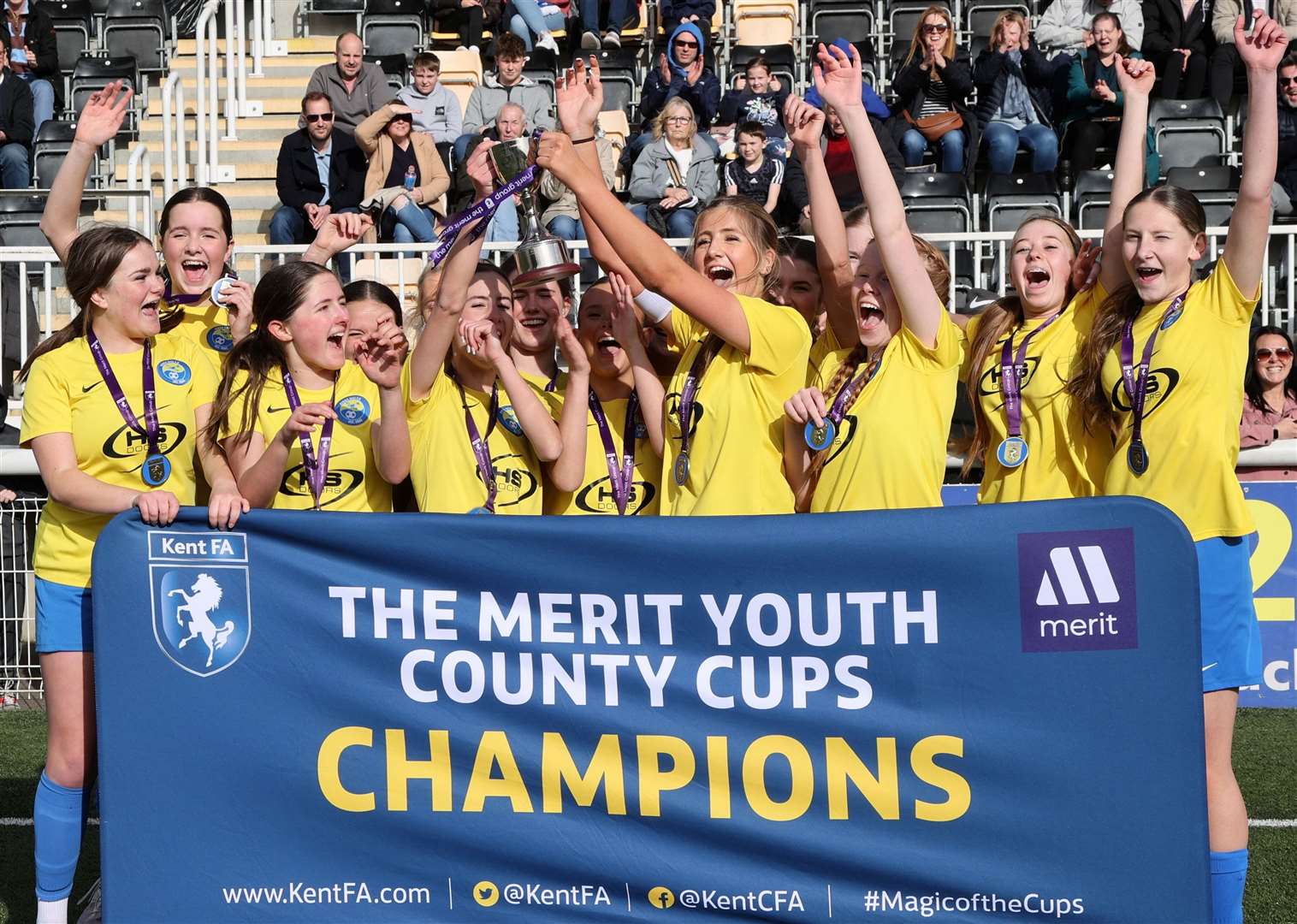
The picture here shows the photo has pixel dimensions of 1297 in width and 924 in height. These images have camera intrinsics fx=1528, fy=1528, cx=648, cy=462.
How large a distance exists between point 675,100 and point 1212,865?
789cm

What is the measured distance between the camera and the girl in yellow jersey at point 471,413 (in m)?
4.35

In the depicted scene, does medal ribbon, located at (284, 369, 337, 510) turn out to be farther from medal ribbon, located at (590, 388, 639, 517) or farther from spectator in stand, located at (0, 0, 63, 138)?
spectator in stand, located at (0, 0, 63, 138)

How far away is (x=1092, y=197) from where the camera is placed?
1074cm

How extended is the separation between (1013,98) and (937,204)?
1.35m

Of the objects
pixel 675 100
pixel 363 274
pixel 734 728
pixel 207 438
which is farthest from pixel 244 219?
pixel 734 728

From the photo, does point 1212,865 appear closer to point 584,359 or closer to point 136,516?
point 584,359

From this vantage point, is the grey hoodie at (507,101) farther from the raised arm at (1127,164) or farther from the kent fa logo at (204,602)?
the kent fa logo at (204,602)

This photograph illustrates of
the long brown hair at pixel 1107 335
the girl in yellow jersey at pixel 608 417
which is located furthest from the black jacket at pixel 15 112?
the long brown hair at pixel 1107 335

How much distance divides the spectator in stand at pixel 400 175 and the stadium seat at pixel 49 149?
10.3 feet

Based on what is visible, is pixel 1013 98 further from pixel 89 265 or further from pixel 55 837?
pixel 55 837

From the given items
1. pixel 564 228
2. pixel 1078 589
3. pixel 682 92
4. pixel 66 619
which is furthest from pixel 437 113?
pixel 1078 589

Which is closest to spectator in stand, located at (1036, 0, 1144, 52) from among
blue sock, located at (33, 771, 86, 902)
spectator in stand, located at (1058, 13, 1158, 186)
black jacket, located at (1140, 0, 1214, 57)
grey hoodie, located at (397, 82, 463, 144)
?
black jacket, located at (1140, 0, 1214, 57)

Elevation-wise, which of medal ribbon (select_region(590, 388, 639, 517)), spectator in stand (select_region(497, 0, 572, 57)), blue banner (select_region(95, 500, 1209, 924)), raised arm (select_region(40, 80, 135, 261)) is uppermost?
spectator in stand (select_region(497, 0, 572, 57))

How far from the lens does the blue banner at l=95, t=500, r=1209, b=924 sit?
3.46 metres
